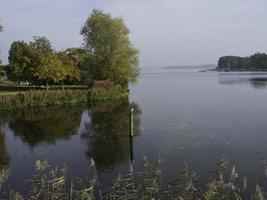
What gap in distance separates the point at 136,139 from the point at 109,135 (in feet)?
10.1

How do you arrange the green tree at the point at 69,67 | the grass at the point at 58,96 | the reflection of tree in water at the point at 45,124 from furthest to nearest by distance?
the green tree at the point at 69,67 → the grass at the point at 58,96 → the reflection of tree in water at the point at 45,124

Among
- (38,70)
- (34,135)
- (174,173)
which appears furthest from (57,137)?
(38,70)

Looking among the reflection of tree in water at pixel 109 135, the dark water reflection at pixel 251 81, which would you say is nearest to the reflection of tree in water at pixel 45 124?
the reflection of tree in water at pixel 109 135

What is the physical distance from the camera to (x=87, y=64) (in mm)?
72375

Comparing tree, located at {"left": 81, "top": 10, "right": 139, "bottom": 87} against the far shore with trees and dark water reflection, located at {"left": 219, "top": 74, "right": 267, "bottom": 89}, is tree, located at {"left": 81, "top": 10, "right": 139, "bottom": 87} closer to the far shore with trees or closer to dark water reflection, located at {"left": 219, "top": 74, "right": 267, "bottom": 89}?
the far shore with trees

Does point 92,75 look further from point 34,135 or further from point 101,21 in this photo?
point 34,135

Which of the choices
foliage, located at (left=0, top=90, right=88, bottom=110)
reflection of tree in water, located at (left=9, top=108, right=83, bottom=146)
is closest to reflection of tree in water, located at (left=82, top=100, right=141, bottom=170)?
reflection of tree in water, located at (left=9, top=108, right=83, bottom=146)

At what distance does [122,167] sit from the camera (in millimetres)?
23812

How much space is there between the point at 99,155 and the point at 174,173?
22.4 feet

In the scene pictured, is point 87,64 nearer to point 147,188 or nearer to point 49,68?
point 49,68

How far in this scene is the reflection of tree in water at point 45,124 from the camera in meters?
35.5

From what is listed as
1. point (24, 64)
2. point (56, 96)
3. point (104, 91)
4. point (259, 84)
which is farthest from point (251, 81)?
point (24, 64)

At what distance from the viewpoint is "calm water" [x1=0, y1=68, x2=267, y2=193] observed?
24.2 m

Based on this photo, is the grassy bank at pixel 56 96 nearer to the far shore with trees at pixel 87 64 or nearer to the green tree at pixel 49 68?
the far shore with trees at pixel 87 64
